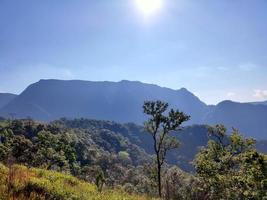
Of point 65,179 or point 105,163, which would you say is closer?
Result: point 65,179

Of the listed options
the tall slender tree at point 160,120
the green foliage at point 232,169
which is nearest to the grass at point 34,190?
the green foliage at point 232,169

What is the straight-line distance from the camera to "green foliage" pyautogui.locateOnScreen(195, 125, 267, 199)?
26.9m

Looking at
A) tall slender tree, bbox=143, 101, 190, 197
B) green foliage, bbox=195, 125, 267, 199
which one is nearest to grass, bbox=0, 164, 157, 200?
green foliage, bbox=195, 125, 267, 199

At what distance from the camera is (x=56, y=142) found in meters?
93.3

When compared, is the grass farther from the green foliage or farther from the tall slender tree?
the tall slender tree

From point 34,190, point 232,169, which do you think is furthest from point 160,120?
point 34,190

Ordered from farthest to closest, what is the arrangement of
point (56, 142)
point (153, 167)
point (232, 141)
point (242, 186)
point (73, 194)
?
point (56, 142)
point (153, 167)
point (232, 141)
point (242, 186)
point (73, 194)

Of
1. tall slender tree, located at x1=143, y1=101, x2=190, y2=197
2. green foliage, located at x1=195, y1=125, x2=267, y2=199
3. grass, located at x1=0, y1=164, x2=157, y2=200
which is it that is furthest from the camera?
tall slender tree, located at x1=143, y1=101, x2=190, y2=197

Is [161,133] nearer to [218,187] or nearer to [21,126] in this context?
[218,187]

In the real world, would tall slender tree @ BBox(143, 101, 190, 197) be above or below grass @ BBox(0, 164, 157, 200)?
→ above

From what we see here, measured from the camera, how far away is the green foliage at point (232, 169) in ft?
88.3

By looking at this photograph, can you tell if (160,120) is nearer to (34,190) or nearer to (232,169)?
(232,169)

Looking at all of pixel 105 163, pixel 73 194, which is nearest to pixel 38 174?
pixel 73 194

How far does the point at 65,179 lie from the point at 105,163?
15063cm
